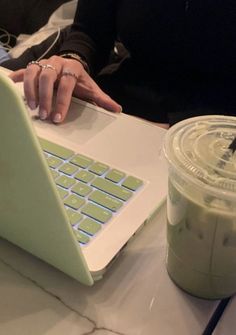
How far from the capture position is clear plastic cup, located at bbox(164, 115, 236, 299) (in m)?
0.41

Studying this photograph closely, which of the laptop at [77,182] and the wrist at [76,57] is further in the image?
the wrist at [76,57]

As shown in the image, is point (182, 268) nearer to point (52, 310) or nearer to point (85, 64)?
point (52, 310)

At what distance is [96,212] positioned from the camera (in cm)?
53

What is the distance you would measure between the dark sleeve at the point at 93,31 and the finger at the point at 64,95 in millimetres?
247

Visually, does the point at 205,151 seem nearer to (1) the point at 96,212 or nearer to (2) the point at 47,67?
(1) the point at 96,212

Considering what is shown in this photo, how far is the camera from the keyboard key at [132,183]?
578mm

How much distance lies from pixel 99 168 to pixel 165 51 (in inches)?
18.6

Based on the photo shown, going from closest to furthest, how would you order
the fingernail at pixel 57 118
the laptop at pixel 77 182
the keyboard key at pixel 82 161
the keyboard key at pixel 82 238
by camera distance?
the laptop at pixel 77 182, the keyboard key at pixel 82 238, the keyboard key at pixel 82 161, the fingernail at pixel 57 118

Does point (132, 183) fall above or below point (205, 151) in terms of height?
below

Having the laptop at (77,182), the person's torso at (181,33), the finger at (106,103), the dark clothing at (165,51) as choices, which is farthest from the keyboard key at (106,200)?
the person's torso at (181,33)

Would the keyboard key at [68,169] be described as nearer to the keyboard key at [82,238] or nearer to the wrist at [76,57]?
the keyboard key at [82,238]

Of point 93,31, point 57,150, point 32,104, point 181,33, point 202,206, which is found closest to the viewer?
point 202,206

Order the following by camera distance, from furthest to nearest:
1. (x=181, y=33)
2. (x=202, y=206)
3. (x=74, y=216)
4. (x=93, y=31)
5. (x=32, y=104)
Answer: (x=93, y=31)
(x=181, y=33)
(x=32, y=104)
(x=74, y=216)
(x=202, y=206)

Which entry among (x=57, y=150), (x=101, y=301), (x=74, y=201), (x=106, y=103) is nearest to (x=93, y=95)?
(x=106, y=103)
